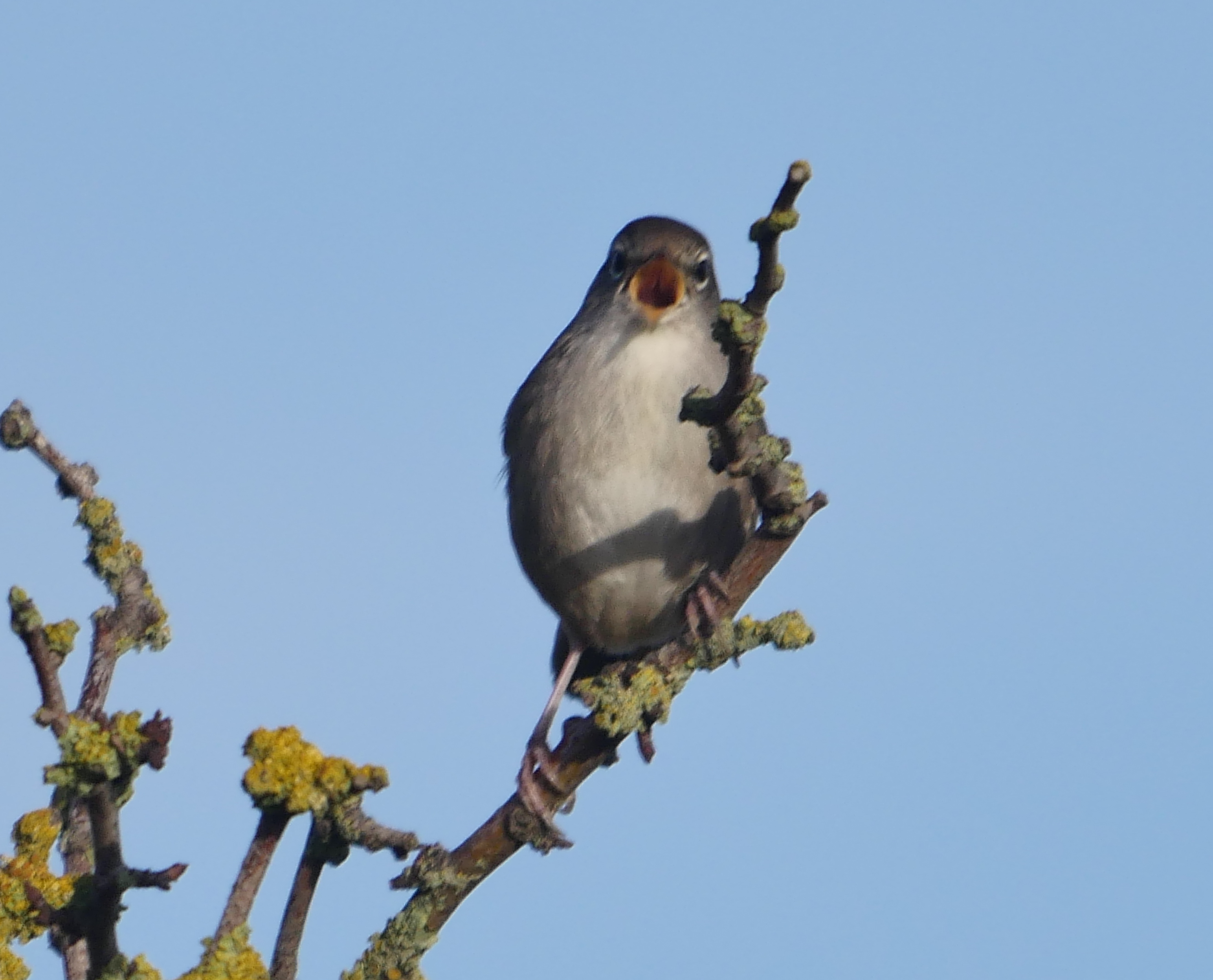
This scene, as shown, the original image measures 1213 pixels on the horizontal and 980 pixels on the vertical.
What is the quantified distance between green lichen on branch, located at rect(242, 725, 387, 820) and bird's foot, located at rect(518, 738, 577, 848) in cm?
122

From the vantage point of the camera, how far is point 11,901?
3498 millimetres

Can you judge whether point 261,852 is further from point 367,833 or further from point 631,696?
point 631,696

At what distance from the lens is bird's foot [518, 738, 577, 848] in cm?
426

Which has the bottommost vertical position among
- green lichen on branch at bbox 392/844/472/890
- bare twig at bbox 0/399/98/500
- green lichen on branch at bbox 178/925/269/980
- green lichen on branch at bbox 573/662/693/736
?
green lichen on branch at bbox 178/925/269/980

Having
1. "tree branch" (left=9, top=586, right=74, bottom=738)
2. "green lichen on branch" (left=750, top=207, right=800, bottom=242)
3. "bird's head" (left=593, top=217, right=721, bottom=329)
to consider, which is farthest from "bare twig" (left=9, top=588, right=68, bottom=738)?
"bird's head" (left=593, top=217, right=721, bottom=329)

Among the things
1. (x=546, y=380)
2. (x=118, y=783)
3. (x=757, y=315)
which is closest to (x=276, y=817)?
(x=118, y=783)

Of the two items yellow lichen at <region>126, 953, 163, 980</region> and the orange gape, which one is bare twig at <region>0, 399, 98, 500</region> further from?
the orange gape

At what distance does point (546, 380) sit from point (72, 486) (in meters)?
2.79

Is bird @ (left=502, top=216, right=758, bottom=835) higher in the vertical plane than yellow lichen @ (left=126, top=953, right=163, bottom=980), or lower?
higher

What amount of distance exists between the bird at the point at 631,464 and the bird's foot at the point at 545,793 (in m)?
1.01

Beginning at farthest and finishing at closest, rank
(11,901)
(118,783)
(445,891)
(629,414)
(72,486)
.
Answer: (629,414), (72,486), (445,891), (11,901), (118,783)

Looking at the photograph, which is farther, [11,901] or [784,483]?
[784,483]

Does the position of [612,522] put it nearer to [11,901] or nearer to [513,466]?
[513,466]

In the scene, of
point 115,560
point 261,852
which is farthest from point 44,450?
point 261,852
